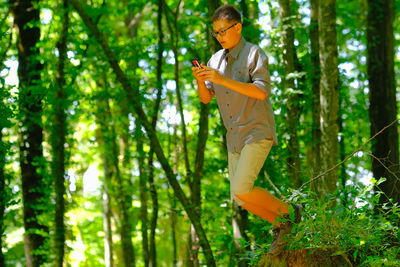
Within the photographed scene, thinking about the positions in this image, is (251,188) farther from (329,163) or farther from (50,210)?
(50,210)

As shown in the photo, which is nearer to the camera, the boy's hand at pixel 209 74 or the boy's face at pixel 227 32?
the boy's hand at pixel 209 74

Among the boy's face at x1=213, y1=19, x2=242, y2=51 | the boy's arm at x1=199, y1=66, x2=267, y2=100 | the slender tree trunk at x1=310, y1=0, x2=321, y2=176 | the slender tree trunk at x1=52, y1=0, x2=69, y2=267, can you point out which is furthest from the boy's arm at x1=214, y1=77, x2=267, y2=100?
the slender tree trunk at x1=310, y1=0, x2=321, y2=176

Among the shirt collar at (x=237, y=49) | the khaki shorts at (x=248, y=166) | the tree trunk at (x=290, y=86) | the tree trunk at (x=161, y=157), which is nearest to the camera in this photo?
the khaki shorts at (x=248, y=166)

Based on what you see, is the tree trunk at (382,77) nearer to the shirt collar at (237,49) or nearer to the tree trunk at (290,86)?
the tree trunk at (290,86)

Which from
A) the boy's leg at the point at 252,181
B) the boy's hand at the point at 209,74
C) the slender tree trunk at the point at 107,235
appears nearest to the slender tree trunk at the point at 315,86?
the boy's leg at the point at 252,181

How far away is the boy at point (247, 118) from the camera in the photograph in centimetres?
409

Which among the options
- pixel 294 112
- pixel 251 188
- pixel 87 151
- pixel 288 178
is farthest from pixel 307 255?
pixel 87 151

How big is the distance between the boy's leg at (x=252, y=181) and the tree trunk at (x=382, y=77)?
5.36 m

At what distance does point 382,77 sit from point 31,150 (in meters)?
6.77

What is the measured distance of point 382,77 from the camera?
9820 millimetres

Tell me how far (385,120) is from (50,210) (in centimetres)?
628

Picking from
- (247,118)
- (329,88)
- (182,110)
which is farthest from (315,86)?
(247,118)

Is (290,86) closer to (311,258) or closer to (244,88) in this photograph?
(244,88)

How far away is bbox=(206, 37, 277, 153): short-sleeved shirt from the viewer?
4.11 m
